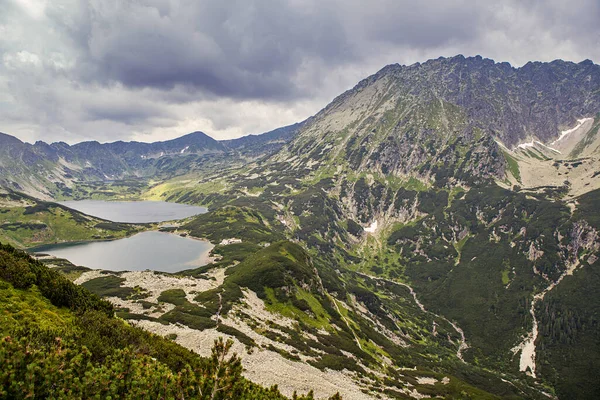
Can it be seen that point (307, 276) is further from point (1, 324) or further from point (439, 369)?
point (1, 324)

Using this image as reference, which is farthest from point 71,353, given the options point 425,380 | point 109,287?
point 425,380

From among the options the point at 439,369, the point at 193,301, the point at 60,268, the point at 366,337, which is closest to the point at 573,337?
the point at 439,369

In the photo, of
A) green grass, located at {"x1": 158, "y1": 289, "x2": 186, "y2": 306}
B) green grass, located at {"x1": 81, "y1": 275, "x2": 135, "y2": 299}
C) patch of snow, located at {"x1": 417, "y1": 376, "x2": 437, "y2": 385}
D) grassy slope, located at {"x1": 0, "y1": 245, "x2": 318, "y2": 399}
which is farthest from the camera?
patch of snow, located at {"x1": 417, "y1": 376, "x2": 437, "y2": 385}

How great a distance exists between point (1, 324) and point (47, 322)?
17.2ft

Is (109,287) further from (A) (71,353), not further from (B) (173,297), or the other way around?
(A) (71,353)

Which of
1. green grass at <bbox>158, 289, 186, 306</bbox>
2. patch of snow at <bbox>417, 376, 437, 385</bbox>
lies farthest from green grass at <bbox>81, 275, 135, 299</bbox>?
patch of snow at <bbox>417, 376, 437, 385</bbox>

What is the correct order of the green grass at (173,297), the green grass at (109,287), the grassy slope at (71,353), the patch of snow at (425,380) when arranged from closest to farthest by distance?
the grassy slope at (71,353) → the green grass at (173,297) → the green grass at (109,287) → the patch of snow at (425,380)

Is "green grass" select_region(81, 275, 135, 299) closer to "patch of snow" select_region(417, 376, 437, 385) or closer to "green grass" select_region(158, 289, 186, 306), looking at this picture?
"green grass" select_region(158, 289, 186, 306)

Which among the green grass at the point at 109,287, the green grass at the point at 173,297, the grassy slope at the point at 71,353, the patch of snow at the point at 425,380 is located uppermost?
the grassy slope at the point at 71,353

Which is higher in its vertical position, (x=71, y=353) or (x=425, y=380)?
(x=71, y=353)

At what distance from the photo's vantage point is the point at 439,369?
13625 centimetres

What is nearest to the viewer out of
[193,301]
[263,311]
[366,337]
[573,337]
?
[193,301]

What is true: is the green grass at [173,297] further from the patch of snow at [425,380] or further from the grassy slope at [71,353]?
the patch of snow at [425,380]

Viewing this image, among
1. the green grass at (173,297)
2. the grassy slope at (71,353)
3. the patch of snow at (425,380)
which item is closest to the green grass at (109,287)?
the green grass at (173,297)
